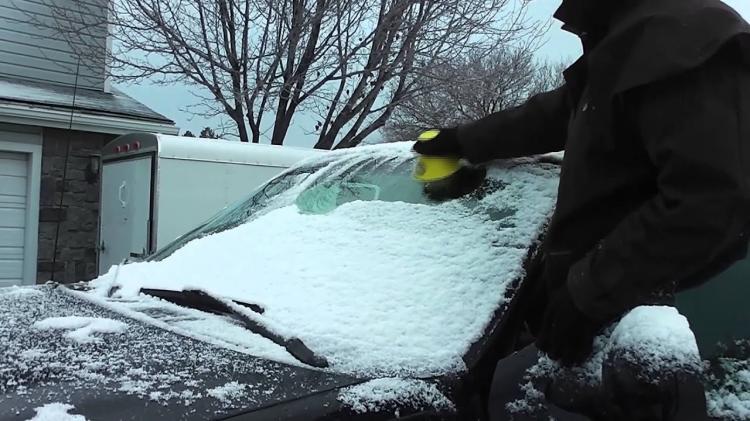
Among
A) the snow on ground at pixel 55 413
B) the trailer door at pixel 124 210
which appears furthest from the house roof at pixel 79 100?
the snow on ground at pixel 55 413

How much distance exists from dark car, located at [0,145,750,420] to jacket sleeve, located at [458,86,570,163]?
0.07 metres

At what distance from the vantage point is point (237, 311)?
6.36 ft

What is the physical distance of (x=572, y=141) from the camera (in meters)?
1.67

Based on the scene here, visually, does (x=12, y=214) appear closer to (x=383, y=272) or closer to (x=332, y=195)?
(x=332, y=195)

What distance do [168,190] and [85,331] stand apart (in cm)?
478

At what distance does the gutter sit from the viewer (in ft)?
25.1

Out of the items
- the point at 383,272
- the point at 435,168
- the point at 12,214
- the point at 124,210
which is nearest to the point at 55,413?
the point at 383,272

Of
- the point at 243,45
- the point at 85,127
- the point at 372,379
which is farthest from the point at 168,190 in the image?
the point at 372,379

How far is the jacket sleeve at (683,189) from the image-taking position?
55.4 inches

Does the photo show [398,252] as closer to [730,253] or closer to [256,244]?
[256,244]

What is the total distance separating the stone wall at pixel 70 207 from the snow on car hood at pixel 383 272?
646 centimetres

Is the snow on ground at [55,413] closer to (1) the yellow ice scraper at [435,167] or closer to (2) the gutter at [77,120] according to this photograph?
(1) the yellow ice scraper at [435,167]

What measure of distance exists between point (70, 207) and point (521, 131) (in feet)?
24.6

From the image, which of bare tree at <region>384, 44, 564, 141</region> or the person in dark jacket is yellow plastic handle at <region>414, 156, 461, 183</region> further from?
bare tree at <region>384, 44, 564, 141</region>
